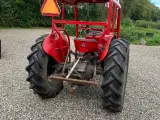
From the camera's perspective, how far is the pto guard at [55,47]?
3684mm

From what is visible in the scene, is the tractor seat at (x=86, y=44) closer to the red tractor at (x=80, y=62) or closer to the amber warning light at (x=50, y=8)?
the red tractor at (x=80, y=62)

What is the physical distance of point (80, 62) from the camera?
13.1ft

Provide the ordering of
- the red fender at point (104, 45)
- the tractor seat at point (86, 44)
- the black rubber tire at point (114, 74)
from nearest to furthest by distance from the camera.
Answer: the black rubber tire at point (114, 74) < the red fender at point (104, 45) < the tractor seat at point (86, 44)

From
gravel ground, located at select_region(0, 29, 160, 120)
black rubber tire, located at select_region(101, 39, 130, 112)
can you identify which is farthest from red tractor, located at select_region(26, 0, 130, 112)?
gravel ground, located at select_region(0, 29, 160, 120)

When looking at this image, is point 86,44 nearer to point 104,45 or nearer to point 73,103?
point 104,45

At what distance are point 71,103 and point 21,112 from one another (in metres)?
0.79

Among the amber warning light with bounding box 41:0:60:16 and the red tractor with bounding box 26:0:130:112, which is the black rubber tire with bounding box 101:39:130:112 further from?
the amber warning light with bounding box 41:0:60:16

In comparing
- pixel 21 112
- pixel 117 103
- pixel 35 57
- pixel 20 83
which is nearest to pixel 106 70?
pixel 117 103

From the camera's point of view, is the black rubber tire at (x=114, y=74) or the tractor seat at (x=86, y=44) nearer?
the black rubber tire at (x=114, y=74)

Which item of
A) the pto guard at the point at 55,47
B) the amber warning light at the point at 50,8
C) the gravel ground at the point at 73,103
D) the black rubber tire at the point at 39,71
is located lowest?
the gravel ground at the point at 73,103

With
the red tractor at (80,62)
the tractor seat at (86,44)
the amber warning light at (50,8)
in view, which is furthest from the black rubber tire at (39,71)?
the amber warning light at (50,8)

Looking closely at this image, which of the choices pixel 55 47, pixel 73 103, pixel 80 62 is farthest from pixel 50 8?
pixel 73 103

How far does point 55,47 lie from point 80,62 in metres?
0.50

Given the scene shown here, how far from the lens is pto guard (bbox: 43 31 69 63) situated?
145 inches
